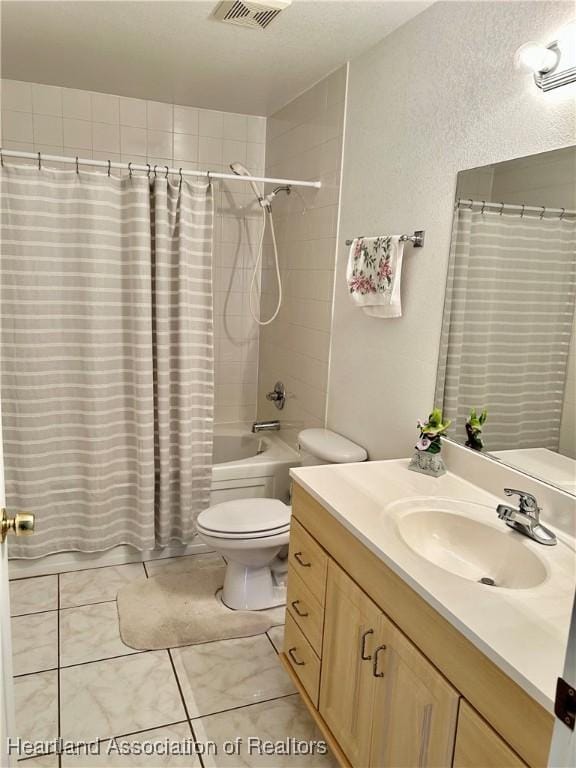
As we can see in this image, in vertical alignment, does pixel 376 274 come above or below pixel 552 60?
below

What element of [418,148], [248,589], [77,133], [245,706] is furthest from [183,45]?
[245,706]

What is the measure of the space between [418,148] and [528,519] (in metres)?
1.35

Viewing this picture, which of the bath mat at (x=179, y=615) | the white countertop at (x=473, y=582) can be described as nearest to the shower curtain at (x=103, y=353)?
the bath mat at (x=179, y=615)

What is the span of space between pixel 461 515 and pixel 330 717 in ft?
2.25

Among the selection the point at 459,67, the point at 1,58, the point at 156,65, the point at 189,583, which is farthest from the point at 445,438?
the point at 1,58

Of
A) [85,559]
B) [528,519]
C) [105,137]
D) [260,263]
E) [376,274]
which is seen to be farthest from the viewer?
[260,263]

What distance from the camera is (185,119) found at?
10.7 feet

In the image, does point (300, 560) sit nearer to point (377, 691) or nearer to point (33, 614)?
point (377, 691)

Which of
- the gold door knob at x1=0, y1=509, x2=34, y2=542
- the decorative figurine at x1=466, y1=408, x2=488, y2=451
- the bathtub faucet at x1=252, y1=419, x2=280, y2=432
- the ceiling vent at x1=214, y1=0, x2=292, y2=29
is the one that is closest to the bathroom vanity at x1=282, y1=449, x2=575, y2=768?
the decorative figurine at x1=466, y1=408, x2=488, y2=451

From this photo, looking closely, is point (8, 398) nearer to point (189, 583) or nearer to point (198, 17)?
point (189, 583)

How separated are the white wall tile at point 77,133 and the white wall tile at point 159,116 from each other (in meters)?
0.34

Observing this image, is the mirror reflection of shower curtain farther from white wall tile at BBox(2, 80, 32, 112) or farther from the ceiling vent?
white wall tile at BBox(2, 80, 32, 112)

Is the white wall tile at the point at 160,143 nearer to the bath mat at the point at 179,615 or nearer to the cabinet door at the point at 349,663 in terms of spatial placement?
the bath mat at the point at 179,615

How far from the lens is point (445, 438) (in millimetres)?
A: 1927
